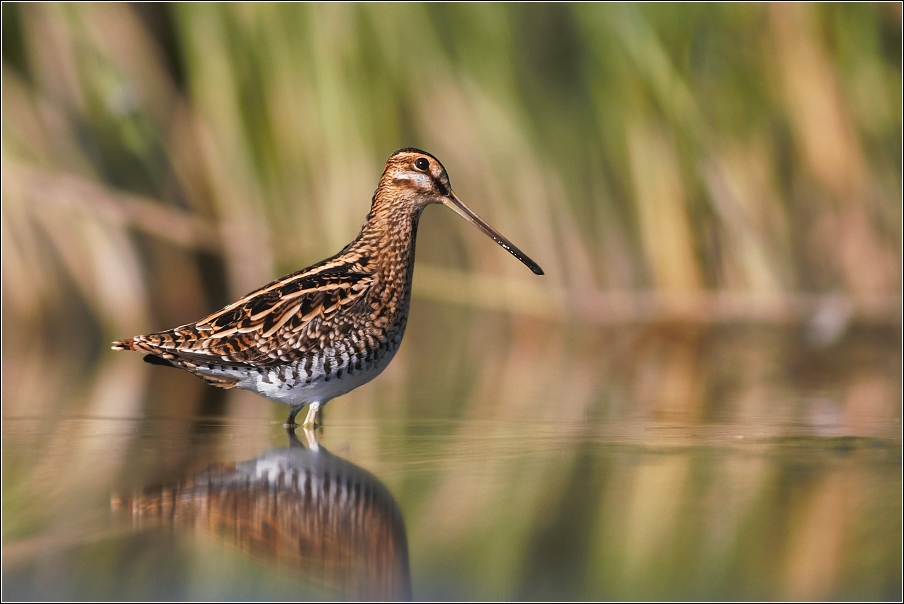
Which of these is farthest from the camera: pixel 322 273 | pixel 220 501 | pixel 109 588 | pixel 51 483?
pixel 322 273

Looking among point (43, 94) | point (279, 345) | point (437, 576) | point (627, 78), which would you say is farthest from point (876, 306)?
point (437, 576)

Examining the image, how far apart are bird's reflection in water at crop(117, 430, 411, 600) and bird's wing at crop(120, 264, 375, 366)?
0.70 meters

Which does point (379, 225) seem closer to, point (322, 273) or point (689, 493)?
point (322, 273)

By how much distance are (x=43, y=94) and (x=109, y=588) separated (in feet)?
16.8

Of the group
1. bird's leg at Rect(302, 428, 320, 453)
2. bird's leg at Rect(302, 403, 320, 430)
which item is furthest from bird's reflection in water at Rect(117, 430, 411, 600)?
bird's leg at Rect(302, 403, 320, 430)

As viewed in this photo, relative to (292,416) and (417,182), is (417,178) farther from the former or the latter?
(292,416)

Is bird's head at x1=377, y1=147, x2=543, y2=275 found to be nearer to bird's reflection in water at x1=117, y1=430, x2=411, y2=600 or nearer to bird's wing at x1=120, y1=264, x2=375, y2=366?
bird's wing at x1=120, y1=264, x2=375, y2=366

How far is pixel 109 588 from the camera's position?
2.63m

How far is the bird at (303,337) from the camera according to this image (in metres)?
4.68

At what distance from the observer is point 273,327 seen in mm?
4773

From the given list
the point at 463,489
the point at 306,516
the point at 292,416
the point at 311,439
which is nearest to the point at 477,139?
the point at 292,416

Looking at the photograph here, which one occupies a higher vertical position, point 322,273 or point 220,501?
point 322,273

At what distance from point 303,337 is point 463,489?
132cm

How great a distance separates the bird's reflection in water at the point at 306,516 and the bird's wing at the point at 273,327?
703 mm
